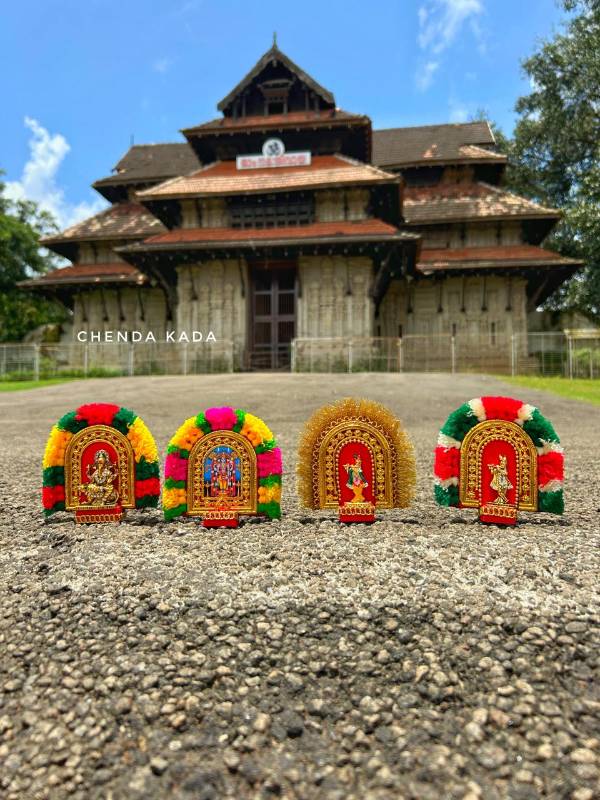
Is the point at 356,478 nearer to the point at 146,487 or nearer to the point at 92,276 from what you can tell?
the point at 146,487

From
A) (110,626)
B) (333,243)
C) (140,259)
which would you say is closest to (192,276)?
(140,259)

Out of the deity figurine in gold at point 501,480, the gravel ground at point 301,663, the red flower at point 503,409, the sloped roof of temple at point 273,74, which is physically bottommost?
the gravel ground at point 301,663

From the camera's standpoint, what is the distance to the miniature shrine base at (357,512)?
349 cm

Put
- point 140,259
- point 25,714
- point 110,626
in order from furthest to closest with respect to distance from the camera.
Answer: point 140,259, point 110,626, point 25,714

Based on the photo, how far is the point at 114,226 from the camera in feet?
84.2

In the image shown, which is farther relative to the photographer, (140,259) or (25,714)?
(140,259)

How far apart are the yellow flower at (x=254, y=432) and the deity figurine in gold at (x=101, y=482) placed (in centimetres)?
94

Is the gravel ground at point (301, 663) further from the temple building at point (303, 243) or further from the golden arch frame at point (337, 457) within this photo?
the temple building at point (303, 243)

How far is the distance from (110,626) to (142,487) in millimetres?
1400

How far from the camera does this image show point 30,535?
342 cm

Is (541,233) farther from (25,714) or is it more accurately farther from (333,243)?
(25,714)

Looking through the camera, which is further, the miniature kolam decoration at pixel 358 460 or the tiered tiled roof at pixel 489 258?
the tiered tiled roof at pixel 489 258

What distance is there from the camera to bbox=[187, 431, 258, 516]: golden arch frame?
3.48 metres

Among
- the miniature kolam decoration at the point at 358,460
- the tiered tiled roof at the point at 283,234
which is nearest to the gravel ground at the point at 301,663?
the miniature kolam decoration at the point at 358,460
